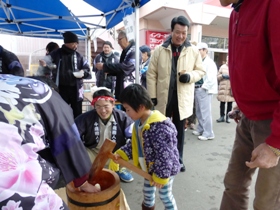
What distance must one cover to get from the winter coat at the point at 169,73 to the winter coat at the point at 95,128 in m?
0.42

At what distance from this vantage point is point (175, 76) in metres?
2.58

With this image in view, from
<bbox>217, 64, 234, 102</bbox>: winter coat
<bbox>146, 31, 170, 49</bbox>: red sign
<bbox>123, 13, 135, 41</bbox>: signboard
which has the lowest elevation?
<bbox>217, 64, 234, 102</bbox>: winter coat

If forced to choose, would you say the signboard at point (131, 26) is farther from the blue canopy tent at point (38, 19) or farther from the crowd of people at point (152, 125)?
the blue canopy tent at point (38, 19)

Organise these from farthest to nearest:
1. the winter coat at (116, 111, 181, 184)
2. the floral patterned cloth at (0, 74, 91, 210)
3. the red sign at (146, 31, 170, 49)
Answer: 1. the red sign at (146, 31, 170, 49)
2. the winter coat at (116, 111, 181, 184)
3. the floral patterned cloth at (0, 74, 91, 210)

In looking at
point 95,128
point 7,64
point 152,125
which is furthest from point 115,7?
point 152,125

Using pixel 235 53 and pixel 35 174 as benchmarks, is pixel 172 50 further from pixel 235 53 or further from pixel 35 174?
pixel 35 174

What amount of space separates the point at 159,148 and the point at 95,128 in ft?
3.76

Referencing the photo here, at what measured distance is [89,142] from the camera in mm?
2613

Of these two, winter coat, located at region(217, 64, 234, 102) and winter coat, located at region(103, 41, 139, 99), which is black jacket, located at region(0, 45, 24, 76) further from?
winter coat, located at region(217, 64, 234, 102)

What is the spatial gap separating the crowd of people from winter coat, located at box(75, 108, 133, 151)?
0.01 meters

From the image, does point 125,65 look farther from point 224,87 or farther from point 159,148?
point 224,87

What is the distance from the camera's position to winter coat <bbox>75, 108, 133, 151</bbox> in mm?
2553

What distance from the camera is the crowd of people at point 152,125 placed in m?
0.72

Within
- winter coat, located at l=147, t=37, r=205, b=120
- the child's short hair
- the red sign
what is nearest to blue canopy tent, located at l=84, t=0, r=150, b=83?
winter coat, located at l=147, t=37, r=205, b=120
